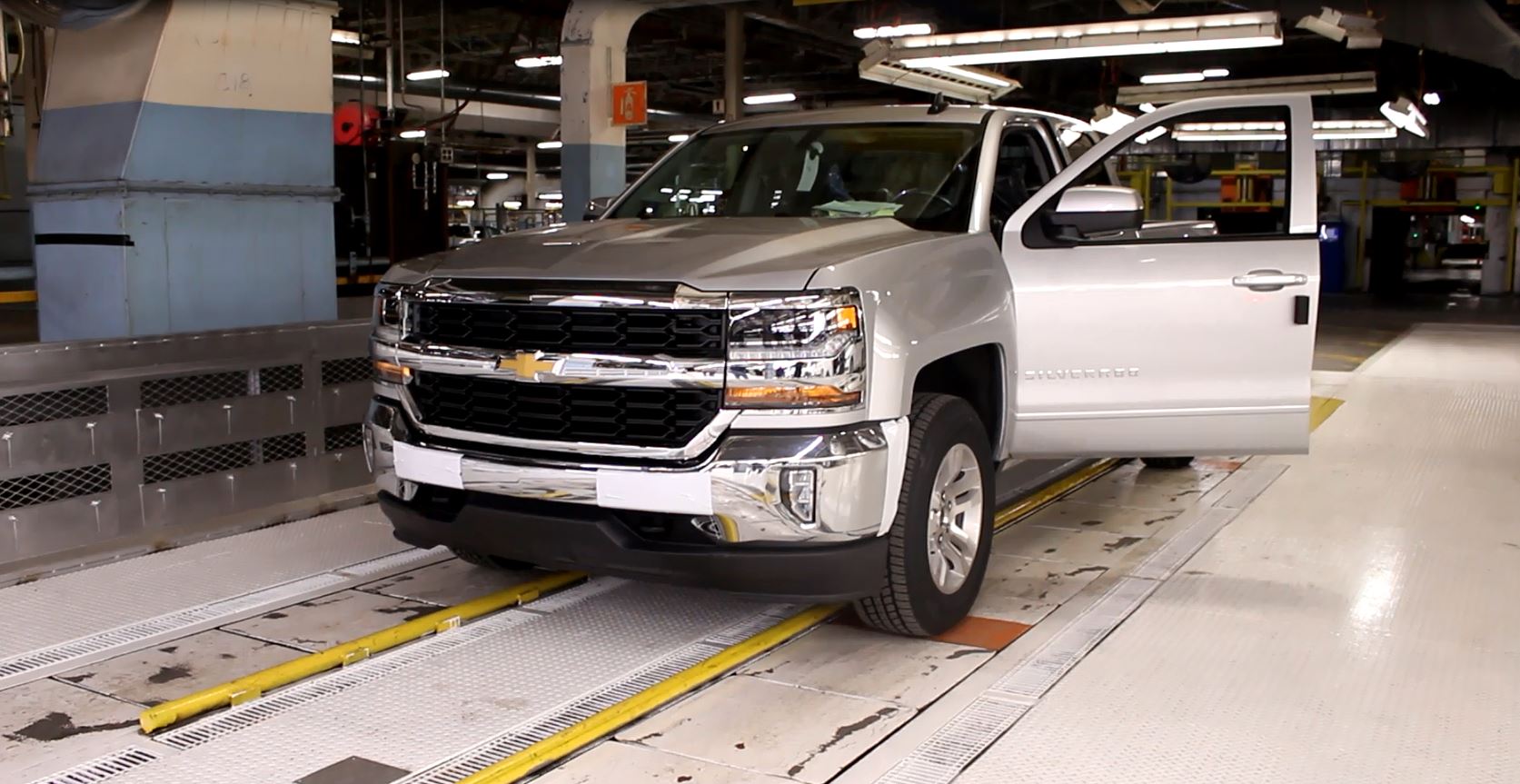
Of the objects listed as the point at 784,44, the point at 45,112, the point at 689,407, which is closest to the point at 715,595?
the point at 689,407

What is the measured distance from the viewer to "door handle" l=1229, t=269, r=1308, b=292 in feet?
14.3

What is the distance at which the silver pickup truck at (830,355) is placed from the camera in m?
3.40

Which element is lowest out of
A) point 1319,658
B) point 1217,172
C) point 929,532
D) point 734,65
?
point 1319,658

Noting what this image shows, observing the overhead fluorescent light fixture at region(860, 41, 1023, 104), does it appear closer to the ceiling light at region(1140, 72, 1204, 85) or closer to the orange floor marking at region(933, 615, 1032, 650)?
the ceiling light at region(1140, 72, 1204, 85)

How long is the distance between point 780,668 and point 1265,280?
2122 millimetres

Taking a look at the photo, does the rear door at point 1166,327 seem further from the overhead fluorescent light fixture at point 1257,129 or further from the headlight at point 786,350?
the overhead fluorescent light fixture at point 1257,129

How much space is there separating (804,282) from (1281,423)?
6.77ft

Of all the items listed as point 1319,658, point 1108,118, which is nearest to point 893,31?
point 1108,118

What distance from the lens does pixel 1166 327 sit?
4430mm

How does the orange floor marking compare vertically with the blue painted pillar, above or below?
below

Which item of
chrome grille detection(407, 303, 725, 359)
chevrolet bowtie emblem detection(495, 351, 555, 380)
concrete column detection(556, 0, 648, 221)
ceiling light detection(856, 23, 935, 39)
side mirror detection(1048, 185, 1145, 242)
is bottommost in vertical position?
chevrolet bowtie emblem detection(495, 351, 555, 380)

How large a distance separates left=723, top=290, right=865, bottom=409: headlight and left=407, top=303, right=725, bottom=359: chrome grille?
70mm

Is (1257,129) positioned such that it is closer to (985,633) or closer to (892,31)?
(892,31)

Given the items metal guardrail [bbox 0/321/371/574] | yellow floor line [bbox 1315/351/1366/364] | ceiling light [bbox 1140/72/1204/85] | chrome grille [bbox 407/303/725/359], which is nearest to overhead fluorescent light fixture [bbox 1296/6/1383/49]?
yellow floor line [bbox 1315/351/1366/364]
